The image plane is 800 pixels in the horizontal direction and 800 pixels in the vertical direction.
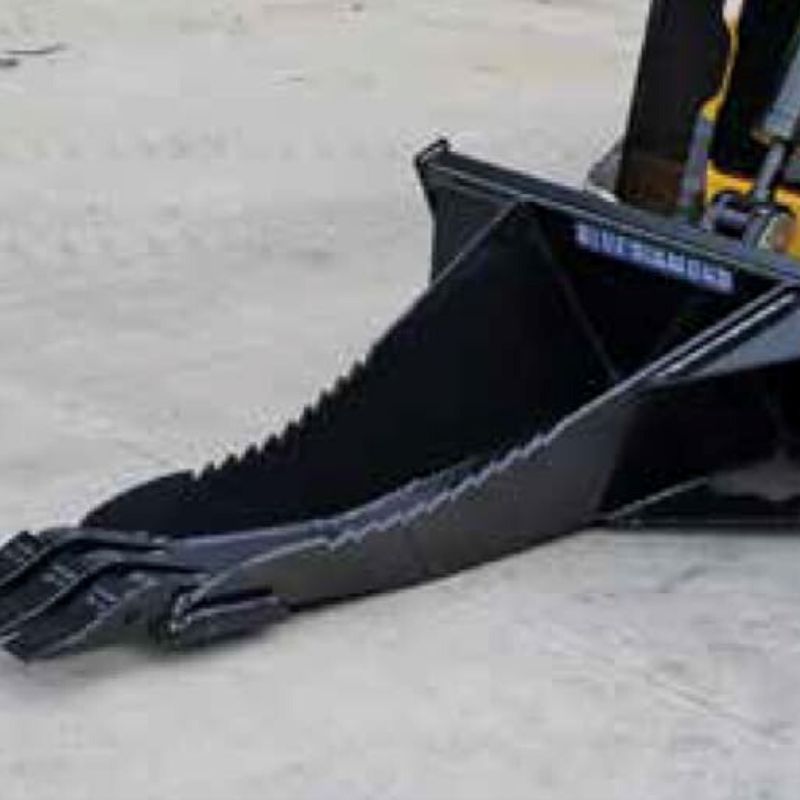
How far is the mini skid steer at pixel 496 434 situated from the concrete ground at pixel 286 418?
10 cm

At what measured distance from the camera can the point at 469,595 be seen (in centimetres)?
419

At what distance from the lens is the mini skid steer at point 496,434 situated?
3.87 m

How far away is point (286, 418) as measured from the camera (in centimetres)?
518

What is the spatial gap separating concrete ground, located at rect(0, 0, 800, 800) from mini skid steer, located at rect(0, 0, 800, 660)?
97 mm

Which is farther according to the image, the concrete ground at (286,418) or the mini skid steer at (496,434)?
the mini skid steer at (496,434)

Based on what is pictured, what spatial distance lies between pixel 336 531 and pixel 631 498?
70 cm

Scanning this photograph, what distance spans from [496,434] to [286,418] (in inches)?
34.9

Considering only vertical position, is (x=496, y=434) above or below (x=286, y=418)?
above

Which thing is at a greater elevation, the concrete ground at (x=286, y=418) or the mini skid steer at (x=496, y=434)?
the mini skid steer at (x=496, y=434)

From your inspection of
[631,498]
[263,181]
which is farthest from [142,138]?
[631,498]

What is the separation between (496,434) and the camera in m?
4.40

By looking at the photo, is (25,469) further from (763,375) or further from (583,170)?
(583,170)

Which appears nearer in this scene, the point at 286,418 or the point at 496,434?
the point at 496,434

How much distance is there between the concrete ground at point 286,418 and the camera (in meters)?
3.62
